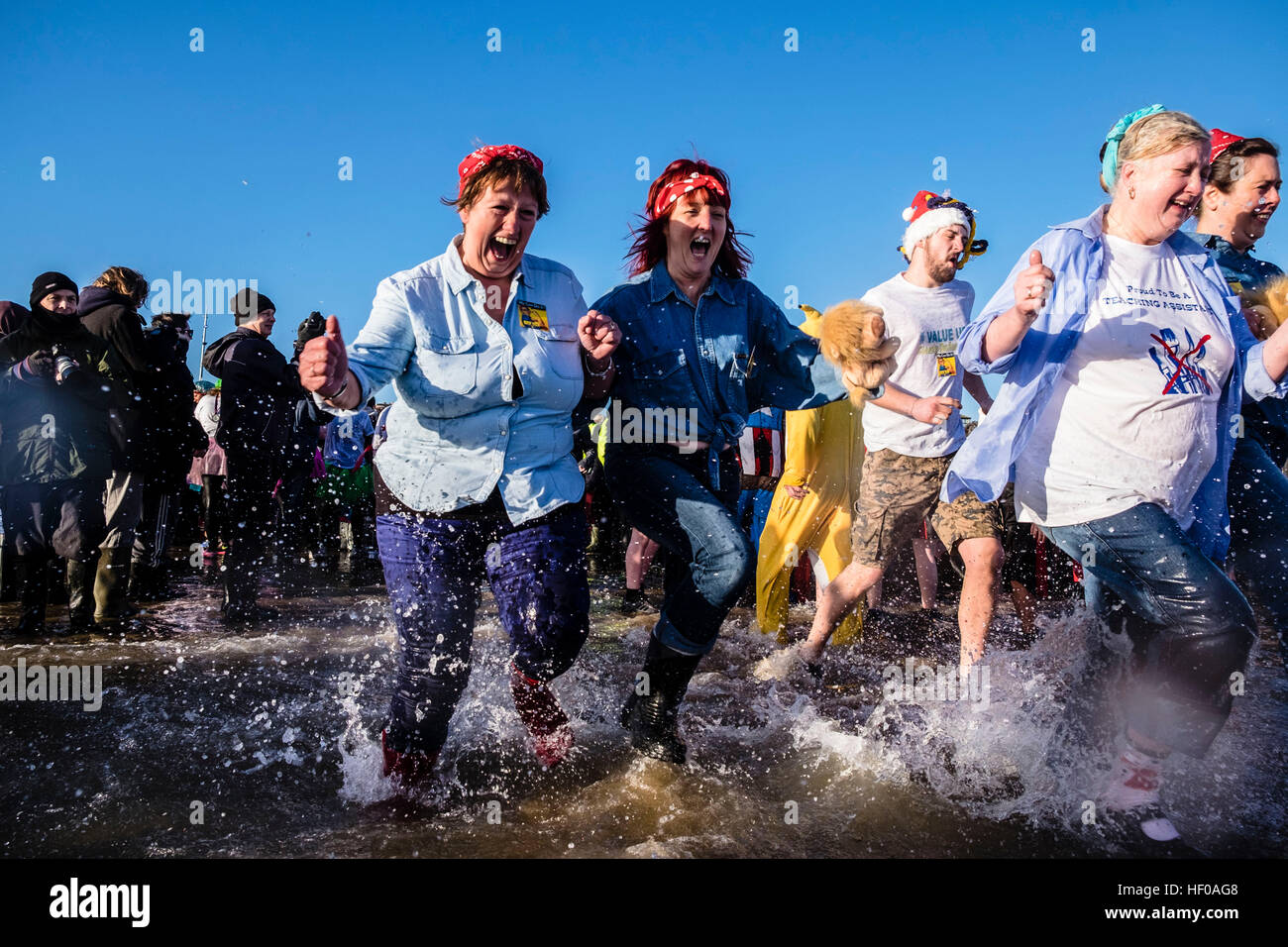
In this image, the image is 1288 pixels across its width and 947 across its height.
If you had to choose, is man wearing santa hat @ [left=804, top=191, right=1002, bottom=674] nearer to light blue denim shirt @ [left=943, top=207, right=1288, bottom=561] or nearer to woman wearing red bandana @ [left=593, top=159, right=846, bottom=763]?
woman wearing red bandana @ [left=593, top=159, right=846, bottom=763]

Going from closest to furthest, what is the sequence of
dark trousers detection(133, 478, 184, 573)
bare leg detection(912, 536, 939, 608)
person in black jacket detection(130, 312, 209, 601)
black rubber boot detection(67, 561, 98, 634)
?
black rubber boot detection(67, 561, 98, 634) → person in black jacket detection(130, 312, 209, 601) → dark trousers detection(133, 478, 184, 573) → bare leg detection(912, 536, 939, 608)

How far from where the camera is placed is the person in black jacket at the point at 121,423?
576 cm

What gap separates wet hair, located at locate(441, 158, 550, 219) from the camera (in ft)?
9.53

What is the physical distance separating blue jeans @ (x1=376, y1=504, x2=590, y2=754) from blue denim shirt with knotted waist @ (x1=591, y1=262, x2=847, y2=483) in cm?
72

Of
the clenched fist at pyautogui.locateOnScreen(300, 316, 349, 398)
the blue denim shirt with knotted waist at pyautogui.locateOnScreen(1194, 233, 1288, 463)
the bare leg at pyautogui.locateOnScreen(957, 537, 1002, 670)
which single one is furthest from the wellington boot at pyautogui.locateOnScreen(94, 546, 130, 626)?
the blue denim shirt with knotted waist at pyautogui.locateOnScreen(1194, 233, 1288, 463)

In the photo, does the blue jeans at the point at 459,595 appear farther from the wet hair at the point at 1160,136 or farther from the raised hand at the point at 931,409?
the wet hair at the point at 1160,136

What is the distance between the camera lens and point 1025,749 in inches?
128

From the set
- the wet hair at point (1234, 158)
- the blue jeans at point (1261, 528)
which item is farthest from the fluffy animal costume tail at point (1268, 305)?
the blue jeans at point (1261, 528)

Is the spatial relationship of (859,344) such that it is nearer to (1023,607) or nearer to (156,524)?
(1023,607)

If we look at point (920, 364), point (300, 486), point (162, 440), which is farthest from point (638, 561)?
point (162, 440)

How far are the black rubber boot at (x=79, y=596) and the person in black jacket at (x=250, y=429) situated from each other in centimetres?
80
